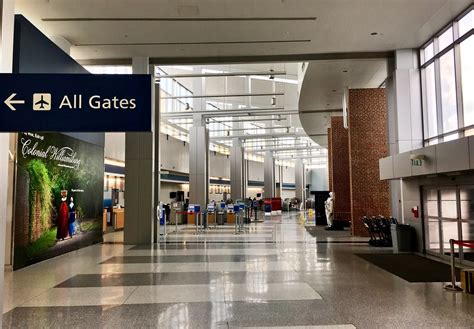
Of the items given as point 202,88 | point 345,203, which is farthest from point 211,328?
point 202,88

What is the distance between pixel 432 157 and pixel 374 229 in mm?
4521

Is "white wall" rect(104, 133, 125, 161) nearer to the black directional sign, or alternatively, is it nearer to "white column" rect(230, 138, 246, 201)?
"white column" rect(230, 138, 246, 201)

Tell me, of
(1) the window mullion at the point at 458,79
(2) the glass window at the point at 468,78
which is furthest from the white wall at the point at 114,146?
(2) the glass window at the point at 468,78

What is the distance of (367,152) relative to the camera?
1634cm

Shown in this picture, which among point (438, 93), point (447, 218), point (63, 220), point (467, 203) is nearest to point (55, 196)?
point (63, 220)

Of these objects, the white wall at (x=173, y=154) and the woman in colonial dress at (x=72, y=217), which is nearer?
the woman in colonial dress at (x=72, y=217)

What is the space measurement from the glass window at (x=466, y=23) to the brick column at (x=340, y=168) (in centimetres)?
1084

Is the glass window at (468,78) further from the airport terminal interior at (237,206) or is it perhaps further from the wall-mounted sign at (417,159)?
the wall-mounted sign at (417,159)

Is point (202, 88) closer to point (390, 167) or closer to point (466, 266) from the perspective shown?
point (390, 167)

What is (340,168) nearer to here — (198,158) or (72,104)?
(198,158)

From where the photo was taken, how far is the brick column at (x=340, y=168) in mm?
21312

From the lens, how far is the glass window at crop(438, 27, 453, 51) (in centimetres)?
1151

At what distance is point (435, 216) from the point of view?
1131cm

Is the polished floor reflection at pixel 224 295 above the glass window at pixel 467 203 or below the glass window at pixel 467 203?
below
